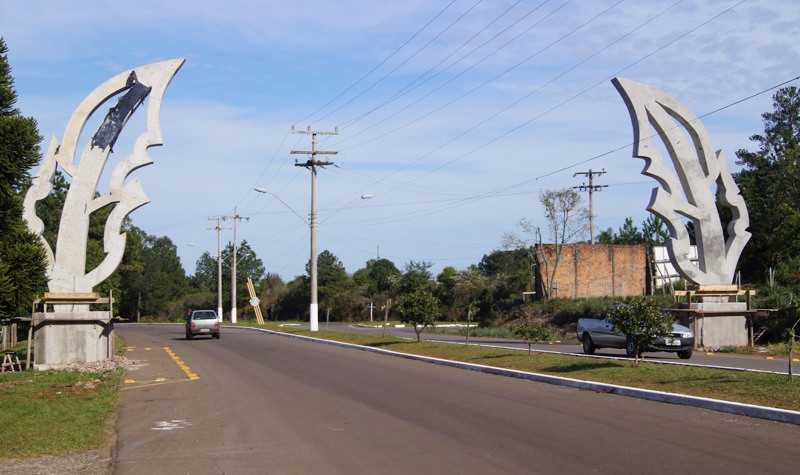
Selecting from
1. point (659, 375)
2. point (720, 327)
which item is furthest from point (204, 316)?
point (659, 375)

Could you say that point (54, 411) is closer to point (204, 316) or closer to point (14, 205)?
point (14, 205)

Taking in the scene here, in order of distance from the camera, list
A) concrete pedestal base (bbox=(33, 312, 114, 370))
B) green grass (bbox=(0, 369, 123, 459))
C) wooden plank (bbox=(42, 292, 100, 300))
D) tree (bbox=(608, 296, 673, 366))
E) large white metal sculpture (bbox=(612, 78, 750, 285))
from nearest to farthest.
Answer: green grass (bbox=(0, 369, 123, 459)) < tree (bbox=(608, 296, 673, 366)) < concrete pedestal base (bbox=(33, 312, 114, 370)) < wooden plank (bbox=(42, 292, 100, 300)) < large white metal sculpture (bbox=(612, 78, 750, 285))

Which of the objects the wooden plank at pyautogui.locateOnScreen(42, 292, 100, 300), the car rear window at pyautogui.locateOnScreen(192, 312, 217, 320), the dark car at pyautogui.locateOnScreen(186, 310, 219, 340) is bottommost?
the dark car at pyautogui.locateOnScreen(186, 310, 219, 340)

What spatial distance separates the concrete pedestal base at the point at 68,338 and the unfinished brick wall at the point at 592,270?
3841cm

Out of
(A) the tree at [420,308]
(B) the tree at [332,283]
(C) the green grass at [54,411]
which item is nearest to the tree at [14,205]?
(C) the green grass at [54,411]

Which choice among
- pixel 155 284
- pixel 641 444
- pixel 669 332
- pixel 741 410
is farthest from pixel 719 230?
pixel 155 284

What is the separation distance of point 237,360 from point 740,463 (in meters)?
18.5

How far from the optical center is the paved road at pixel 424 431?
8.23m

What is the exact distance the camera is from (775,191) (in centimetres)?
4881

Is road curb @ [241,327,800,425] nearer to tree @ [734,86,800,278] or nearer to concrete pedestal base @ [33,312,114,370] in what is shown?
concrete pedestal base @ [33,312,114,370]

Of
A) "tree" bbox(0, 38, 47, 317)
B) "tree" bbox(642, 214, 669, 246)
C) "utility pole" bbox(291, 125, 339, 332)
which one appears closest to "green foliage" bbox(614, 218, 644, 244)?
"tree" bbox(642, 214, 669, 246)

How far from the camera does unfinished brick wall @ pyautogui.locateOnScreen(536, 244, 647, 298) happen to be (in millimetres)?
54875

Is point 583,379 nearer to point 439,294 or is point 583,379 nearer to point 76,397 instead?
point 76,397

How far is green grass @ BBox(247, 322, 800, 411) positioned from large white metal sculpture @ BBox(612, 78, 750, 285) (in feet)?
24.8
